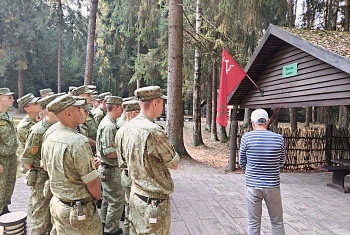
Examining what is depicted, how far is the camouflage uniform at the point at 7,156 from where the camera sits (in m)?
4.23

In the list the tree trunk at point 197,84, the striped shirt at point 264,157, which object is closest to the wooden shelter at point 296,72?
the striped shirt at point 264,157

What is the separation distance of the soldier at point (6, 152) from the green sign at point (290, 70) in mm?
5699

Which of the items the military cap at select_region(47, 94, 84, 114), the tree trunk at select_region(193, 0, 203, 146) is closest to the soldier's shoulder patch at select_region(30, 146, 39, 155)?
the military cap at select_region(47, 94, 84, 114)

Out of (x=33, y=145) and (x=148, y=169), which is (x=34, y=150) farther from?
(x=148, y=169)

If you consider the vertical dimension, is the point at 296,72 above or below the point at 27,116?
above

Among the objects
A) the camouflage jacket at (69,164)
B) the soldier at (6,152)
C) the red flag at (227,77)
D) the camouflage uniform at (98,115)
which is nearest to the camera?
the camouflage jacket at (69,164)

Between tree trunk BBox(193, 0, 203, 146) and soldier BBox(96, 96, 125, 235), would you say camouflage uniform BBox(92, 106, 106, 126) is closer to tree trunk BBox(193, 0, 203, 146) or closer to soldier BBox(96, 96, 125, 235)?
soldier BBox(96, 96, 125, 235)

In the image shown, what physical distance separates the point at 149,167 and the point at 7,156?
3044 millimetres

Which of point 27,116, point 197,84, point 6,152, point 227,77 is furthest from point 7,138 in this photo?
point 197,84

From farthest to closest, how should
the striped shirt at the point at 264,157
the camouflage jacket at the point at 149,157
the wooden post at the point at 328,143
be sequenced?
1. the wooden post at the point at 328,143
2. the striped shirt at the point at 264,157
3. the camouflage jacket at the point at 149,157

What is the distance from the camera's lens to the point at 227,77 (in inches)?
286

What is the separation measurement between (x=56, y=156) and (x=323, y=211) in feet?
15.2

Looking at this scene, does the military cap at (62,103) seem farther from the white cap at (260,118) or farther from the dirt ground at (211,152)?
the dirt ground at (211,152)

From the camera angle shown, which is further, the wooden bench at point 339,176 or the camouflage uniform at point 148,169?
the wooden bench at point 339,176
